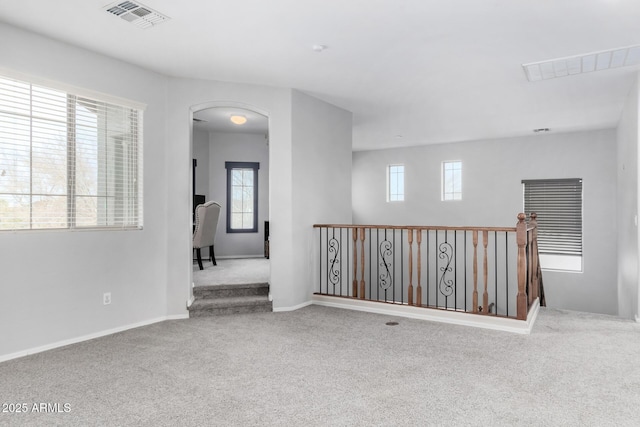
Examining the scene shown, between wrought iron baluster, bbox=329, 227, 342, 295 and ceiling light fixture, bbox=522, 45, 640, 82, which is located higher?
ceiling light fixture, bbox=522, 45, 640, 82

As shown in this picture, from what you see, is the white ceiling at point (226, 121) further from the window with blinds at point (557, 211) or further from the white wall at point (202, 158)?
the window with blinds at point (557, 211)

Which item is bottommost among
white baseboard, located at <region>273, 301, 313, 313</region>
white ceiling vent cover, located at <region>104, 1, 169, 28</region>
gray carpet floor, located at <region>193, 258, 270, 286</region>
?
white baseboard, located at <region>273, 301, 313, 313</region>

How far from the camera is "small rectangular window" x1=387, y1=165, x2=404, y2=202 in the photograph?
369 inches

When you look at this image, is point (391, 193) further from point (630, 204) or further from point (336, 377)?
point (336, 377)

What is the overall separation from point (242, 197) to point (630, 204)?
6.01m

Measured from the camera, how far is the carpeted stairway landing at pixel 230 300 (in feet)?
15.2

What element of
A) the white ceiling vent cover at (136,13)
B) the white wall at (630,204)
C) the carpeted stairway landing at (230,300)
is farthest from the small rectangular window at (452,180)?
the white ceiling vent cover at (136,13)

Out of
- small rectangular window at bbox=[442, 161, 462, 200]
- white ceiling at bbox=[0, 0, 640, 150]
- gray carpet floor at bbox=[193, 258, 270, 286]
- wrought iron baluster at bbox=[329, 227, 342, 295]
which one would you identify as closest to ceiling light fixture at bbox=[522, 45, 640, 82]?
white ceiling at bbox=[0, 0, 640, 150]

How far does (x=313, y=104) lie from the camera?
5.35 metres

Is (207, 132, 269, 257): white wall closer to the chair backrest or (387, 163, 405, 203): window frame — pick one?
the chair backrest

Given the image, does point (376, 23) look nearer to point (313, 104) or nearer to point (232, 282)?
point (313, 104)

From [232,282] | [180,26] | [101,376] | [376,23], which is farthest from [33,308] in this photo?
[376,23]

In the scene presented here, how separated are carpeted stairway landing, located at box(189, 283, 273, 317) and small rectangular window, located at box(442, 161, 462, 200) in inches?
202

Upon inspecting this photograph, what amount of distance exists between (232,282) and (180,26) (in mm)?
2984
